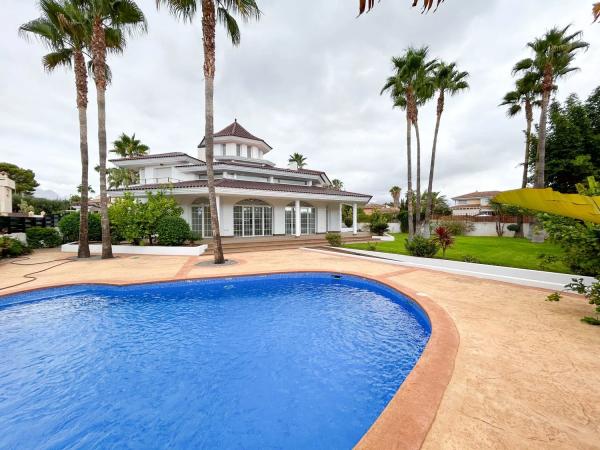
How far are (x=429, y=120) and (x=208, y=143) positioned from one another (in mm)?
22553

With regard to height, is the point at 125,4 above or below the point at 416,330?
above

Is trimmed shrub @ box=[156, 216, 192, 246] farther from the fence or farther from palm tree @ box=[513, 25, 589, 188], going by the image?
palm tree @ box=[513, 25, 589, 188]

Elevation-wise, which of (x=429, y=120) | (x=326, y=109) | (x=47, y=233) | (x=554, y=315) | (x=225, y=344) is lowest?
(x=225, y=344)

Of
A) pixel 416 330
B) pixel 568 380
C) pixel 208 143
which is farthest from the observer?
pixel 208 143

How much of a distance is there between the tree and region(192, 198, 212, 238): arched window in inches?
1789

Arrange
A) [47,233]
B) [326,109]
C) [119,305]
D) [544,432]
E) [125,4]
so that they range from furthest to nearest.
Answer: [326,109] → [47,233] → [125,4] → [119,305] → [544,432]

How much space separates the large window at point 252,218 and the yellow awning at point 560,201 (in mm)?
20435

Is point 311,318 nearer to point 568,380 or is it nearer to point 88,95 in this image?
point 568,380

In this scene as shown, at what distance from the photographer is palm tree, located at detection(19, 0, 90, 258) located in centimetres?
1246

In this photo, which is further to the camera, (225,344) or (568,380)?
(225,344)

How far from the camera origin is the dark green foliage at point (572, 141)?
54.7 ft

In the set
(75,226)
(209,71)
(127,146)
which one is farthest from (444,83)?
(127,146)

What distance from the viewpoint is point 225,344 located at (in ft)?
18.2

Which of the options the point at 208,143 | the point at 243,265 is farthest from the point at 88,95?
the point at 243,265
